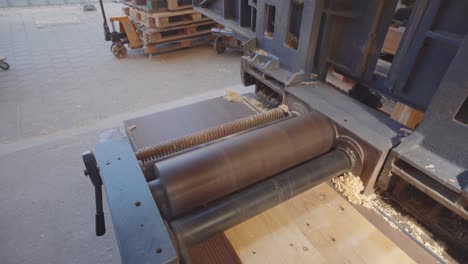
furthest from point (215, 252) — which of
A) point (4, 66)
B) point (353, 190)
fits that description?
point (4, 66)

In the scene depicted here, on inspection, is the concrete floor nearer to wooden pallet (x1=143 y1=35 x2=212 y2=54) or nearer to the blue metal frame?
wooden pallet (x1=143 y1=35 x2=212 y2=54)

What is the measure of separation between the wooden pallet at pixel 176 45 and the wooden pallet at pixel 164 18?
417 mm

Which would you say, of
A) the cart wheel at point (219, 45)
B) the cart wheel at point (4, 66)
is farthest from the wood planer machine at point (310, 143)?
the cart wheel at point (4, 66)

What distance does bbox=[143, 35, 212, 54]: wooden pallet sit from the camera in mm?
5100

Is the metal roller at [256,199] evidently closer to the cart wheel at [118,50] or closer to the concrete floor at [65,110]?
the concrete floor at [65,110]

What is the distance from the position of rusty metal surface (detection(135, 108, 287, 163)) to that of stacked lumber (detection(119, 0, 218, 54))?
3.77 m

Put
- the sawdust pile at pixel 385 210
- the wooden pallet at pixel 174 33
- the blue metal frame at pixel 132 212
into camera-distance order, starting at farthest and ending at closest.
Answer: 1. the wooden pallet at pixel 174 33
2. the sawdust pile at pixel 385 210
3. the blue metal frame at pixel 132 212

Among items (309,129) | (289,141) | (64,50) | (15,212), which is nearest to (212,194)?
(289,141)

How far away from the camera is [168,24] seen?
4762mm

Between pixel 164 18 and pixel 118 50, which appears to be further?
pixel 118 50

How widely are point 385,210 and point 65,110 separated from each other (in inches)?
145

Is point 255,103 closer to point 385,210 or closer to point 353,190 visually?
point 353,190

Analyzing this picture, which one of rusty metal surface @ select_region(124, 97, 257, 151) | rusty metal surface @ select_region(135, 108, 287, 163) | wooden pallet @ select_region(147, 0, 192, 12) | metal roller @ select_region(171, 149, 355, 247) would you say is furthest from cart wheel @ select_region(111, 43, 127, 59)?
metal roller @ select_region(171, 149, 355, 247)

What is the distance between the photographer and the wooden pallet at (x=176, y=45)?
16.7 feet
